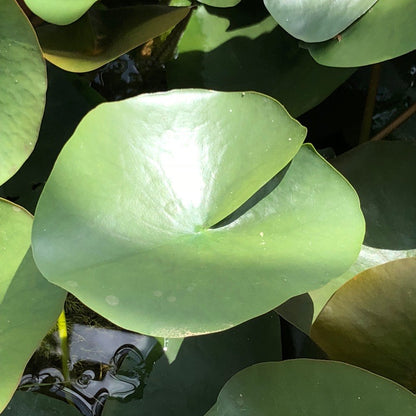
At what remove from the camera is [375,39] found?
73 centimetres

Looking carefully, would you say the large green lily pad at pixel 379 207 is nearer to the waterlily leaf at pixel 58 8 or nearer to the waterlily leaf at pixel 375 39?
the waterlily leaf at pixel 375 39

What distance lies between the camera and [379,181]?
0.82 m

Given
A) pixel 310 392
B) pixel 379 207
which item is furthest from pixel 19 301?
pixel 379 207

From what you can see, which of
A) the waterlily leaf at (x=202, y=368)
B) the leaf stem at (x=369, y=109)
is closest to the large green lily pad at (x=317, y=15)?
the leaf stem at (x=369, y=109)

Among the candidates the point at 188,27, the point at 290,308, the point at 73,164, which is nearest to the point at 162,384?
the point at 290,308

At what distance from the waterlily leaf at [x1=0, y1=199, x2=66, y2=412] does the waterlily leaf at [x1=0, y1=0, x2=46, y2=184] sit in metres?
0.07

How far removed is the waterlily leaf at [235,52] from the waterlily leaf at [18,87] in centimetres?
33

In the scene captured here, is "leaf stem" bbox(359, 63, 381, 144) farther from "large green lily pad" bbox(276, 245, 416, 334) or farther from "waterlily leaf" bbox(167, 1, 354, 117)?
"large green lily pad" bbox(276, 245, 416, 334)

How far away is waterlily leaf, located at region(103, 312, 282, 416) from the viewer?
780 mm

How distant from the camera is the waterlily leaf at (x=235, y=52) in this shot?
0.96 m

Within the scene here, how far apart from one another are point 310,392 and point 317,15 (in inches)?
19.6

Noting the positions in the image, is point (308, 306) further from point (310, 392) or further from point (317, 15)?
point (317, 15)

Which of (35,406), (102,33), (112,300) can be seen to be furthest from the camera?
(102,33)

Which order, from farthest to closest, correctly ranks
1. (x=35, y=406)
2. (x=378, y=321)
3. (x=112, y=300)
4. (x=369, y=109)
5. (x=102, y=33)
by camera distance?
(x=369, y=109), (x=102, y=33), (x=35, y=406), (x=378, y=321), (x=112, y=300)
